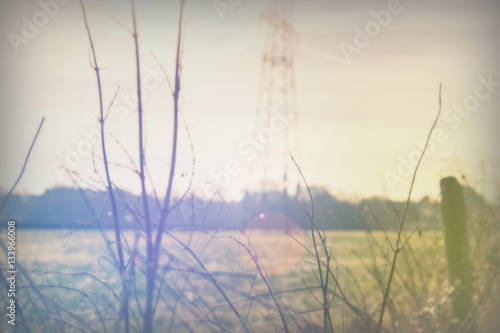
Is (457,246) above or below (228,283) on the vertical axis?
above

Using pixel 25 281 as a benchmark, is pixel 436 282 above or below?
below

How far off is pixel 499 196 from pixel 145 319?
2.47 meters

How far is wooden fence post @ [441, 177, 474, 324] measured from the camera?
1797 millimetres

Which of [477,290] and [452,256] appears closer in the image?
[452,256]

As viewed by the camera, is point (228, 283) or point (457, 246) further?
point (228, 283)

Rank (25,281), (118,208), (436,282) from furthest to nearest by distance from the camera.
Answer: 1. (436,282)
2. (25,281)
3. (118,208)

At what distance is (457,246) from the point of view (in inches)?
72.3

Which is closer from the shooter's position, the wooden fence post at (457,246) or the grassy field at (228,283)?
the grassy field at (228,283)

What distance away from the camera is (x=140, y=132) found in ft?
3.93

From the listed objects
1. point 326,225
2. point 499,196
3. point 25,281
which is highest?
point 499,196

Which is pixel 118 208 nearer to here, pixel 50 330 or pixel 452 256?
pixel 50 330

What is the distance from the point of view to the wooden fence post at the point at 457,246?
1797 millimetres

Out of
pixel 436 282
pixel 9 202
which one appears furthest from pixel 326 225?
pixel 436 282

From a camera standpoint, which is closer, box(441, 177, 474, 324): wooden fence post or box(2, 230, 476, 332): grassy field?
box(2, 230, 476, 332): grassy field
